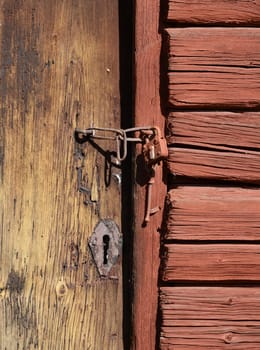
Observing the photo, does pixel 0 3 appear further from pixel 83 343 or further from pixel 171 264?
pixel 83 343

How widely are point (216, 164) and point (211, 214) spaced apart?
0.14 metres

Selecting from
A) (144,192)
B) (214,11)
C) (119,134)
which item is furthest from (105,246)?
(214,11)

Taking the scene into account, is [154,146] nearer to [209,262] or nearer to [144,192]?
[144,192]

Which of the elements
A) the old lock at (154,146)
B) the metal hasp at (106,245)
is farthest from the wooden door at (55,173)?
the old lock at (154,146)

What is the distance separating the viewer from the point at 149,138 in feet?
6.10

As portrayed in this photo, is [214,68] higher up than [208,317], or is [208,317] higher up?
[214,68]

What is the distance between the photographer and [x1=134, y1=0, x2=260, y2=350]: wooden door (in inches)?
72.2

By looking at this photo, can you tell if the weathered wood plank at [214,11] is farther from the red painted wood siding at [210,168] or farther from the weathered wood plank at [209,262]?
the weathered wood plank at [209,262]

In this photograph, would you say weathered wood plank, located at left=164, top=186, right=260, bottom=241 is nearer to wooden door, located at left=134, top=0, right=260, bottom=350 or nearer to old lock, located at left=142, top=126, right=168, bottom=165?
wooden door, located at left=134, top=0, right=260, bottom=350

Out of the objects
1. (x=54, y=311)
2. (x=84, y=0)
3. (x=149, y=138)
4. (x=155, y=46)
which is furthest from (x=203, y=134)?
(x=54, y=311)

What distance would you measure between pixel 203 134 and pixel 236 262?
0.36 metres

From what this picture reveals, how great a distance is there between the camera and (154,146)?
71.9 inches

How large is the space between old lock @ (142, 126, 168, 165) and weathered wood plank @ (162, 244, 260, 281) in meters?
0.24

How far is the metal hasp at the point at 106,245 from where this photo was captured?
1945 millimetres
